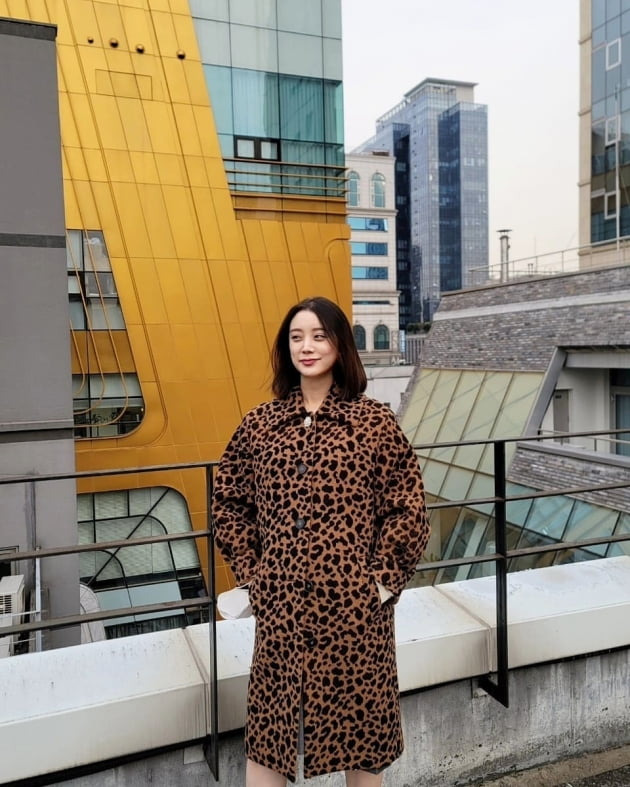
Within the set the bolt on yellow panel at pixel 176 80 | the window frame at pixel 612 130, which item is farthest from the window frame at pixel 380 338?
the bolt on yellow panel at pixel 176 80

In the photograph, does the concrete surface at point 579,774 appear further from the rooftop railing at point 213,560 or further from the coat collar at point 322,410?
the coat collar at point 322,410

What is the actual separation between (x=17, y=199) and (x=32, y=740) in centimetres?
438

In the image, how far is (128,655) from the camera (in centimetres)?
194

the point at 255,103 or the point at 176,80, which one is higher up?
the point at 176,80

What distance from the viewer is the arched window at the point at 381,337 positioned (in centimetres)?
5621

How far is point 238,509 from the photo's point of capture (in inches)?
59.1

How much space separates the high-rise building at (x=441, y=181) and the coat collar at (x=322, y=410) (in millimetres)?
106042

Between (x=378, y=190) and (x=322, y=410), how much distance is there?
59.6 m

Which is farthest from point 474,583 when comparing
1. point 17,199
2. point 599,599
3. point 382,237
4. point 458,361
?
point 382,237

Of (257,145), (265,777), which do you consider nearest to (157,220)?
(257,145)

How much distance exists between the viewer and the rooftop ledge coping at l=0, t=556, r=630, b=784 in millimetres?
1654

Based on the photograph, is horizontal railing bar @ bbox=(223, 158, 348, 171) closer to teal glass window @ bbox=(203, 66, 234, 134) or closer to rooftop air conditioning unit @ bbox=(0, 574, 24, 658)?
teal glass window @ bbox=(203, 66, 234, 134)

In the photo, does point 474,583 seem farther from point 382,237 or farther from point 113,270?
point 382,237

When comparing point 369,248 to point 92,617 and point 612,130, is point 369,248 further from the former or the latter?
point 92,617
